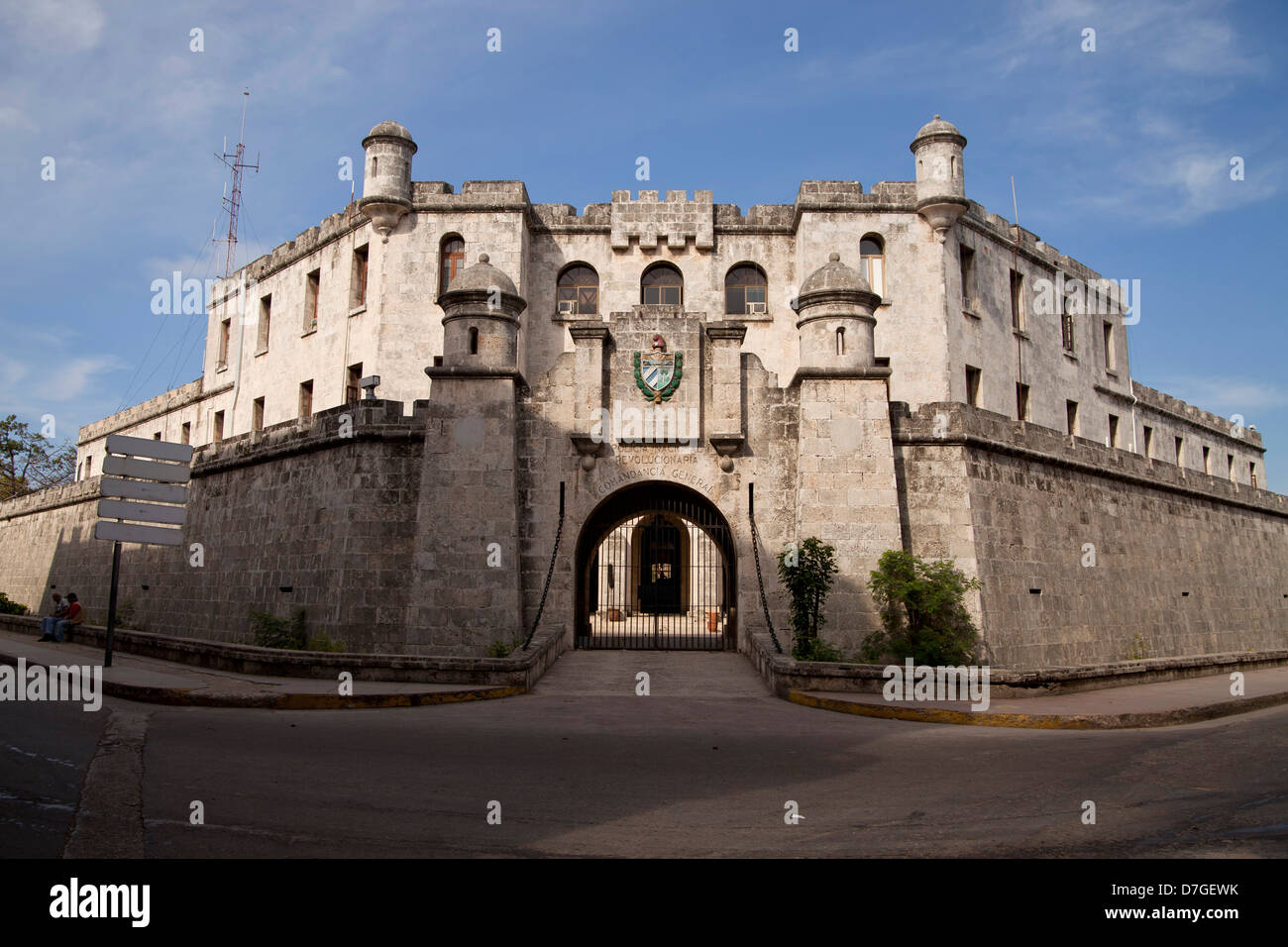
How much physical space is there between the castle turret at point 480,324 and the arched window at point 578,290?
986 centimetres

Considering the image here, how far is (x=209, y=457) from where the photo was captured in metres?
20.9

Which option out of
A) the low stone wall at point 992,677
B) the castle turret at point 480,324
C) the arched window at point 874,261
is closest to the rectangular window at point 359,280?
the castle turret at point 480,324

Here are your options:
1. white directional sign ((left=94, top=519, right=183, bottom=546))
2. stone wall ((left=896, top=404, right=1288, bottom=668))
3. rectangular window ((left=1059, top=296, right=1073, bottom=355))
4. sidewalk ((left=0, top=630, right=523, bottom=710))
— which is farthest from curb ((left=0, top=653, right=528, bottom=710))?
rectangular window ((left=1059, top=296, right=1073, bottom=355))

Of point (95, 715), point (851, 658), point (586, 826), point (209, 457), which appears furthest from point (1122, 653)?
point (209, 457)

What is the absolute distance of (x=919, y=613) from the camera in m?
14.0

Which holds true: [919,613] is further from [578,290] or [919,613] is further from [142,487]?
[578,290]

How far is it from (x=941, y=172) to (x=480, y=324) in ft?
49.4

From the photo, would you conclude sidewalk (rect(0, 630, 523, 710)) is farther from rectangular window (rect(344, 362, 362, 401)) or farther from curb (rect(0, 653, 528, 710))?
rectangular window (rect(344, 362, 362, 401))

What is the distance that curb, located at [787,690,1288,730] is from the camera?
10.1 metres

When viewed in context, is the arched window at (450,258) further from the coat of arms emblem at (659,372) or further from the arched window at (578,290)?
the coat of arms emblem at (659,372)

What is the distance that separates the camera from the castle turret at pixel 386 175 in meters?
24.7

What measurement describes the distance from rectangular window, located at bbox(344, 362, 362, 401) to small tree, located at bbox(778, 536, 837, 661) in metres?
16.3
